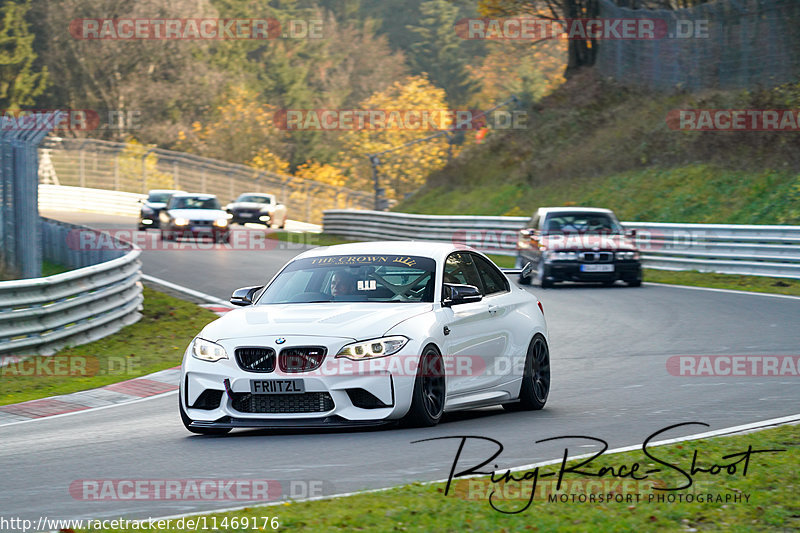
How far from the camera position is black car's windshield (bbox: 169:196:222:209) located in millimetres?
39062

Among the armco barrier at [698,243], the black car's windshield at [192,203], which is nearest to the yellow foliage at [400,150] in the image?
the black car's windshield at [192,203]

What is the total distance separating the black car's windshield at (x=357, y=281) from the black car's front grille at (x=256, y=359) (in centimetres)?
113

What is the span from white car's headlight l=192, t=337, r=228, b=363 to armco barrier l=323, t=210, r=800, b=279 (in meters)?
17.0

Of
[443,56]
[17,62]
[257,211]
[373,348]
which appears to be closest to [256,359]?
[373,348]

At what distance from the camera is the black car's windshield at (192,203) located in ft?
128

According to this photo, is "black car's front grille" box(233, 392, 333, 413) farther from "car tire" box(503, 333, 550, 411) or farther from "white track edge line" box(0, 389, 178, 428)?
"white track edge line" box(0, 389, 178, 428)

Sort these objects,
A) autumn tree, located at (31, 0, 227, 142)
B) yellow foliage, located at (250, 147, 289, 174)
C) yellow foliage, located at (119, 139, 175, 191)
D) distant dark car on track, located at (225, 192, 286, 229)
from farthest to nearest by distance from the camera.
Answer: yellow foliage, located at (250, 147, 289, 174) < autumn tree, located at (31, 0, 227, 142) < yellow foliage, located at (119, 139, 175, 191) < distant dark car on track, located at (225, 192, 286, 229)

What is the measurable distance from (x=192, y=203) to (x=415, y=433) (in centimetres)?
3084

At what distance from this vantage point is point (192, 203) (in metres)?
39.1

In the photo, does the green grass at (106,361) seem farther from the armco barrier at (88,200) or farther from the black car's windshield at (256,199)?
the armco barrier at (88,200)

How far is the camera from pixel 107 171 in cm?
6419

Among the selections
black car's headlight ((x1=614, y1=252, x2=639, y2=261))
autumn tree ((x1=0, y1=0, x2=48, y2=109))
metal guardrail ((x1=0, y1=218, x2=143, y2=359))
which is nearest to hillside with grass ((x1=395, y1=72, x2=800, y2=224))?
black car's headlight ((x1=614, y1=252, x2=639, y2=261))

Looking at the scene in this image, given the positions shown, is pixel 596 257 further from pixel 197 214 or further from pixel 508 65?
pixel 508 65

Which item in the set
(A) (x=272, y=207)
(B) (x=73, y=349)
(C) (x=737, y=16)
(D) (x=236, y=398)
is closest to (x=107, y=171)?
(A) (x=272, y=207)
